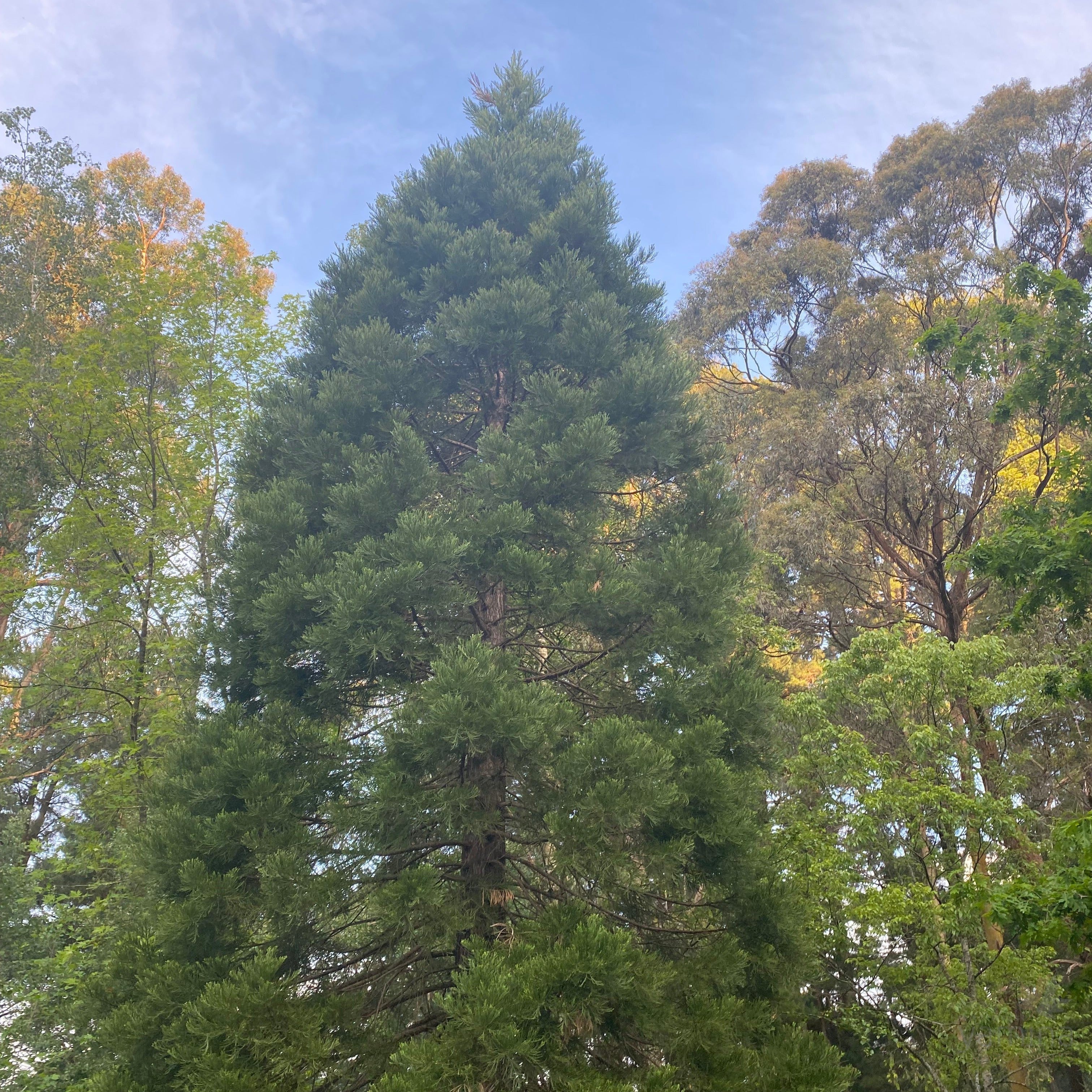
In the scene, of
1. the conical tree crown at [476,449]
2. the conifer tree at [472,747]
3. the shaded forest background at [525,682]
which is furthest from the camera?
the conical tree crown at [476,449]

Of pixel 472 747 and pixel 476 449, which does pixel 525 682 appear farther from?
Answer: pixel 476 449

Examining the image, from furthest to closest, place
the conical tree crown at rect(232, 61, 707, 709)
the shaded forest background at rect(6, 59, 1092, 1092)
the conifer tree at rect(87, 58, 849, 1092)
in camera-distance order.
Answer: the conical tree crown at rect(232, 61, 707, 709) < the shaded forest background at rect(6, 59, 1092, 1092) < the conifer tree at rect(87, 58, 849, 1092)

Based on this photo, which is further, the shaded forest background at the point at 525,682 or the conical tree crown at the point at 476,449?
the conical tree crown at the point at 476,449

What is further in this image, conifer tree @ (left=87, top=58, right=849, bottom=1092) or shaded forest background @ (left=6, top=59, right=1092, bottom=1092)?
shaded forest background @ (left=6, top=59, right=1092, bottom=1092)

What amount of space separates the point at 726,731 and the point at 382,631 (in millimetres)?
2953

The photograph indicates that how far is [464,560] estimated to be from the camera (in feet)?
23.4

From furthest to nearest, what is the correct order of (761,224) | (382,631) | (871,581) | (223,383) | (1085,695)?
(761,224) → (871,581) → (223,383) → (1085,695) → (382,631)

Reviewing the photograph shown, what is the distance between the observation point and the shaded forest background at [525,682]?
5.42 m

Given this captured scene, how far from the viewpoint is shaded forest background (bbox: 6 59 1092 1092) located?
5418 mm

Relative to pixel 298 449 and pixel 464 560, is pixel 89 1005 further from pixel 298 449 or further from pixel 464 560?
pixel 298 449

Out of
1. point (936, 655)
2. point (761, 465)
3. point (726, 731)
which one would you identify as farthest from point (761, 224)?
point (726, 731)

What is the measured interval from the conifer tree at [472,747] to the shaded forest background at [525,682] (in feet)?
0.13

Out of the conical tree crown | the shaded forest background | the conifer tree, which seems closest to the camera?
the conifer tree

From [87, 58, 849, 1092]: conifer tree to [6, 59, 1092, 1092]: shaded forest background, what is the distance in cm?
4
